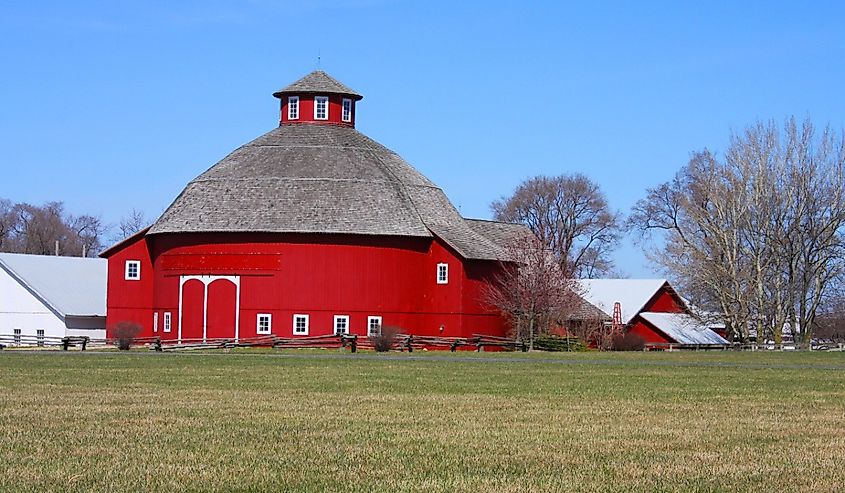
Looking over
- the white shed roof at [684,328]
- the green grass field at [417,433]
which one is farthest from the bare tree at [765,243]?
the green grass field at [417,433]

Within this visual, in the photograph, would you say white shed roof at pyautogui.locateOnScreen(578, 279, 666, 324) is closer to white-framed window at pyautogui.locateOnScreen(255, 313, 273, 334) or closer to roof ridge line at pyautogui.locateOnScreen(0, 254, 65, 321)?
white-framed window at pyautogui.locateOnScreen(255, 313, 273, 334)

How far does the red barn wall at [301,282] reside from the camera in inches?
2397

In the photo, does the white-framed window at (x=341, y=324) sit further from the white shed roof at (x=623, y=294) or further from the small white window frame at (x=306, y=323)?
the white shed roof at (x=623, y=294)

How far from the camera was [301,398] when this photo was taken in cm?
2202

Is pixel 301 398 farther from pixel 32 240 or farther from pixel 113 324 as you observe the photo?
pixel 32 240

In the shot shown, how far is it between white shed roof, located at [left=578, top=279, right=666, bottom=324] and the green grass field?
47388mm

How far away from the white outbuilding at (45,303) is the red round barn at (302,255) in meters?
7.55

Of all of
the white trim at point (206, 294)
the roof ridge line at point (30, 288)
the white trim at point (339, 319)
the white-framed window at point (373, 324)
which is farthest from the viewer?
the roof ridge line at point (30, 288)

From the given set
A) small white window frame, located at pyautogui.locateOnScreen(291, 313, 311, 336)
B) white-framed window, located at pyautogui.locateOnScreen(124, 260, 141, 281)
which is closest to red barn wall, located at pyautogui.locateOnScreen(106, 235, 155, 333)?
white-framed window, located at pyautogui.locateOnScreen(124, 260, 141, 281)

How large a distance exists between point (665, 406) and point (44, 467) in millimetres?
10627

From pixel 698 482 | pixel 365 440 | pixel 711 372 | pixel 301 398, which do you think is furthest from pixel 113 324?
pixel 698 482

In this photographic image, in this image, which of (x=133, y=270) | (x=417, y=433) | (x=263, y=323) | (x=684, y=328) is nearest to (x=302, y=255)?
(x=263, y=323)

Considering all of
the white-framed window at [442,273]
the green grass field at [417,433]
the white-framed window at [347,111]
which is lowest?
the green grass field at [417,433]

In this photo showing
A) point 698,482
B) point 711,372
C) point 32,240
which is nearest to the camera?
point 698,482
